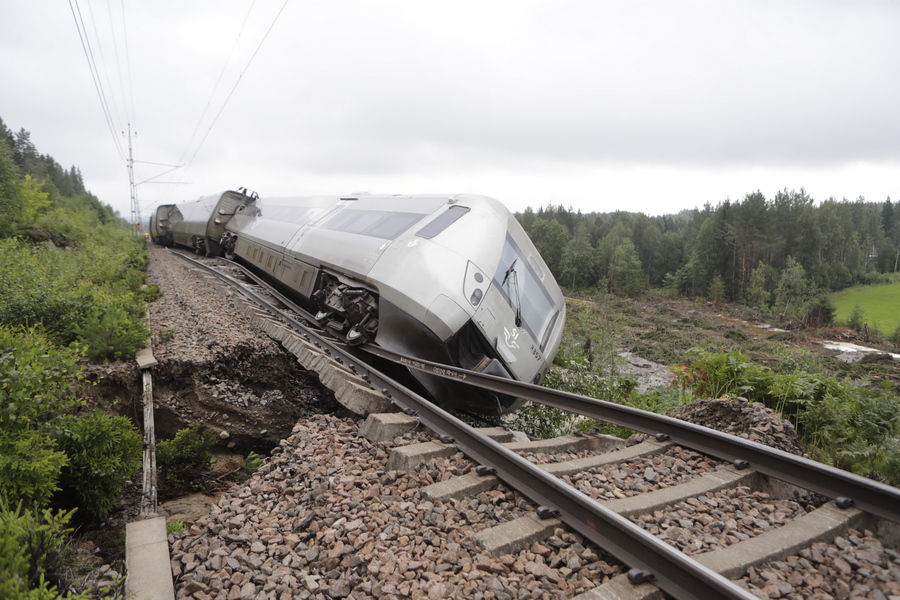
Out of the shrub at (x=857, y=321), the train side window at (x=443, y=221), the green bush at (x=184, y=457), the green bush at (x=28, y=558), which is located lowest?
the shrub at (x=857, y=321)

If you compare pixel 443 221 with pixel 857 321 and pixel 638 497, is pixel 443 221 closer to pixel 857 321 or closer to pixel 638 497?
pixel 638 497

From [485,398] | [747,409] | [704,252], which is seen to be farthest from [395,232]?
[704,252]

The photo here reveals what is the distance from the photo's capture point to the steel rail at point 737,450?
8.62ft

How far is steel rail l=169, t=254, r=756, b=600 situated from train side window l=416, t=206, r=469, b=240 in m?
2.75

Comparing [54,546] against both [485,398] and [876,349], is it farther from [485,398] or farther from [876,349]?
[876,349]

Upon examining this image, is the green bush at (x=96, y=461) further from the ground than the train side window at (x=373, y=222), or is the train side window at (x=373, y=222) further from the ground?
the train side window at (x=373, y=222)

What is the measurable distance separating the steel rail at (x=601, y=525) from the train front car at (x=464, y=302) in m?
1.53

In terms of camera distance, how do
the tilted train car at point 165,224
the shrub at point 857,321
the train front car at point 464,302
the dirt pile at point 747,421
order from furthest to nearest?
the shrub at point 857,321
the tilted train car at point 165,224
the train front car at point 464,302
the dirt pile at point 747,421

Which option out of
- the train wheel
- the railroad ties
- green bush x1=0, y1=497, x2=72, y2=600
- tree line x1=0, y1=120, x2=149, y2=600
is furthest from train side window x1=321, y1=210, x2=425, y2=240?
green bush x1=0, y1=497, x2=72, y2=600

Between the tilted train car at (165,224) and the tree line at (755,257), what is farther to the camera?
the tree line at (755,257)

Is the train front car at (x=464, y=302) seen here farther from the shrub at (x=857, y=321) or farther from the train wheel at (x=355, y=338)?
the shrub at (x=857, y=321)

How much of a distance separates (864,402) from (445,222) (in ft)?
16.1

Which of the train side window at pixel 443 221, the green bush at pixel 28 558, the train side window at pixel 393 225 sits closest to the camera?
the green bush at pixel 28 558

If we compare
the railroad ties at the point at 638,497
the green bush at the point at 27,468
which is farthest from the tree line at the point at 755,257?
the green bush at the point at 27,468
